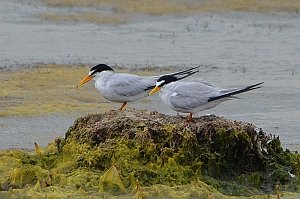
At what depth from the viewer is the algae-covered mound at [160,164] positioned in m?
8.57

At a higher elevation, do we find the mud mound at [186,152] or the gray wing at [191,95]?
the gray wing at [191,95]

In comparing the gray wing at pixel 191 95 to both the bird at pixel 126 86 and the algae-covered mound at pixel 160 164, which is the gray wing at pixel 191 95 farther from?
the bird at pixel 126 86

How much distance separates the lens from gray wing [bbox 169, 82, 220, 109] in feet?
31.8

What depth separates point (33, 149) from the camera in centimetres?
1102

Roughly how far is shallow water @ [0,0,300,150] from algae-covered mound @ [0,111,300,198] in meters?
1.99

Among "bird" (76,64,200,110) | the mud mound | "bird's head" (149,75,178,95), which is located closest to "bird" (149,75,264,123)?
"bird's head" (149,75,178,95)

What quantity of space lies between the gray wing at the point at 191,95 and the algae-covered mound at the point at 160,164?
26 centimetres

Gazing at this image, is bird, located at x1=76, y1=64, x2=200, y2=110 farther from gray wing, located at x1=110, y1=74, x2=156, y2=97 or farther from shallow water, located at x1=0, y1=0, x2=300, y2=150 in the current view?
shallow water, located at x1=0, y1=0, x2=300, y2=150

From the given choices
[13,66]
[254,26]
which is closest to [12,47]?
[13,66]

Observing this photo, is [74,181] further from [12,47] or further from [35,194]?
[12,47]

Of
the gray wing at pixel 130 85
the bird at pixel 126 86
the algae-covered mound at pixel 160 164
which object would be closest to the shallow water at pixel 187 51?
the bird at pixel 126 86

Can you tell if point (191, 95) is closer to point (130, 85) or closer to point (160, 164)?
point (160, 164)

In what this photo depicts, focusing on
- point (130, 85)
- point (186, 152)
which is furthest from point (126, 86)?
point (186, 152)

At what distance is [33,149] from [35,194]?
2.65 meters
